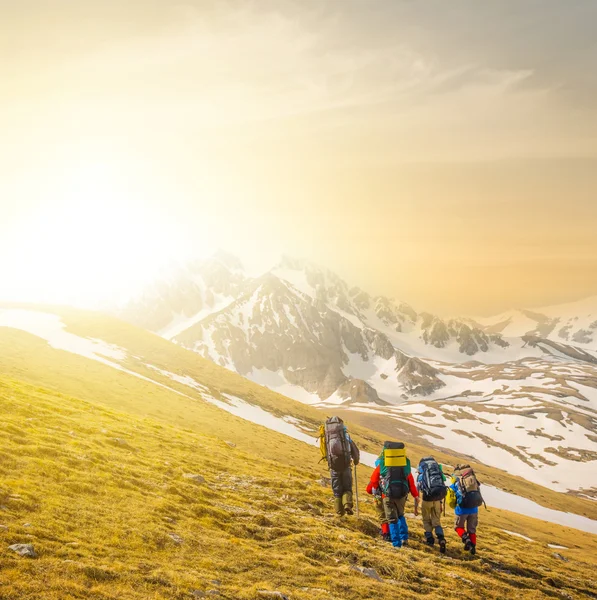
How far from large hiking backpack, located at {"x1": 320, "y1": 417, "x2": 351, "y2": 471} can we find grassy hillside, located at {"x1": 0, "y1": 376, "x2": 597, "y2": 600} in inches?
97.6

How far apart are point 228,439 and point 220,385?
4136 centimetres

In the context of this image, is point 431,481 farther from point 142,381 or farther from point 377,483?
point 142,381

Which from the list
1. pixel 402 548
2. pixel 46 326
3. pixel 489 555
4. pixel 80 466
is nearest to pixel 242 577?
pixel 402 548

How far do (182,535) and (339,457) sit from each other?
645 centimetres

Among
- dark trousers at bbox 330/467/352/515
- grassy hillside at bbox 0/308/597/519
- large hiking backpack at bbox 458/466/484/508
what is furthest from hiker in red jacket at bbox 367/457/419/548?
grassy hillside at bbox 0/308/597/519

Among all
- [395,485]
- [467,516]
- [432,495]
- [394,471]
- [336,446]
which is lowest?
[467,516]

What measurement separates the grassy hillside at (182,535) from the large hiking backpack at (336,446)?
2.48 metres

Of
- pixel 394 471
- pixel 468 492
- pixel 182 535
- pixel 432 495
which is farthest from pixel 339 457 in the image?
pixel 182 535

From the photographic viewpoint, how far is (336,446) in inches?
641

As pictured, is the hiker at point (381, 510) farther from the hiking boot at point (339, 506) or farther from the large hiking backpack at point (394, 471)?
the hiking boot at point (339, 506)

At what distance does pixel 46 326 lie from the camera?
245 ft

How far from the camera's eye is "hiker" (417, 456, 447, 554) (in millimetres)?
15461

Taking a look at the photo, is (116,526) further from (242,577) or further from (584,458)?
(584,458)

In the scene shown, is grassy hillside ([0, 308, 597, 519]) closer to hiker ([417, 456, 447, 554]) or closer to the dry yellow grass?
the dry yellow grass
